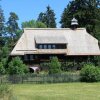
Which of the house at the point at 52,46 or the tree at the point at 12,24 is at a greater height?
the tree at the point at 12,24

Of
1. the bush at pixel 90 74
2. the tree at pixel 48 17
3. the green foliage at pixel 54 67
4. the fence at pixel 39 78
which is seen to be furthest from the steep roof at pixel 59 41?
the tree at pixel 48 17

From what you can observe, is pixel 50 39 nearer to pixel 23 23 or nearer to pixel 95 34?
pixel 95 34

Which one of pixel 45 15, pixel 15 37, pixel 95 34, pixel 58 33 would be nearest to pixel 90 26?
pixel 95 34

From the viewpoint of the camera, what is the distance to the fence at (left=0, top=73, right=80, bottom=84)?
57.7 metres

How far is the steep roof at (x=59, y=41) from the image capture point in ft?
246

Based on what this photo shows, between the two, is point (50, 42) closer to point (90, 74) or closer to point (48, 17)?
point (90, 74)

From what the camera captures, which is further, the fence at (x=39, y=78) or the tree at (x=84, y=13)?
the tree at (x=84, y=13)

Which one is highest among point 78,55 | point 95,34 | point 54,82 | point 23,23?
point 23,23

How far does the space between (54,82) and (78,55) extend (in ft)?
57.2

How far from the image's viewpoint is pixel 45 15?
136 m

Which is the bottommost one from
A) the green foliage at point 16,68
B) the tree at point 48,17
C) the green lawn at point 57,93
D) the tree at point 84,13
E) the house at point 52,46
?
the green lawn at point 57,93

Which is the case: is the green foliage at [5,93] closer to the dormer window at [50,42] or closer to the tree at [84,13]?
the dormer window at [50,42]

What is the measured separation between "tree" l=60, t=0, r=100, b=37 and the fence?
127 ft

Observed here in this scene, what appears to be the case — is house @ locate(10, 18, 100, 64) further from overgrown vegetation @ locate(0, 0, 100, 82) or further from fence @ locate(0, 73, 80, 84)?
fence @ locate(0, 73, 80, 84)
